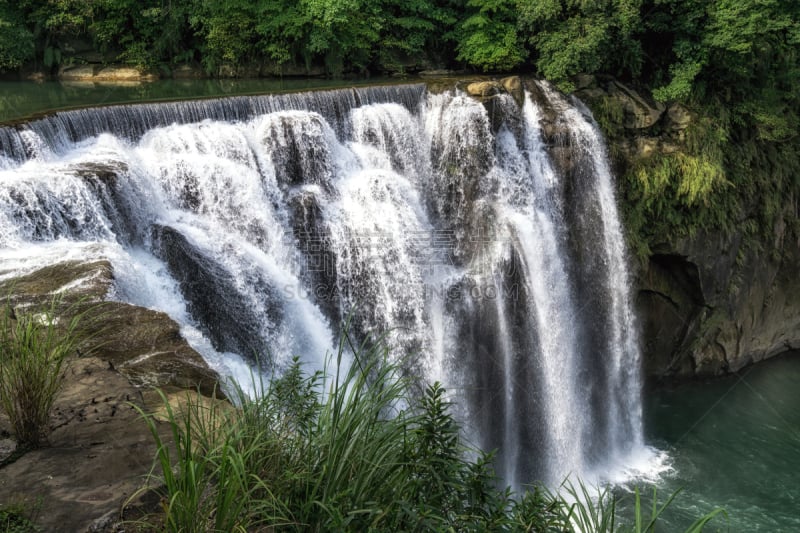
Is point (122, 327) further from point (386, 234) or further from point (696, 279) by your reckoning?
point (696, 279)

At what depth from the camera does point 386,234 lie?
8734mm

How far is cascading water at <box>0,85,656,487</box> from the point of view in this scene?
704 cm

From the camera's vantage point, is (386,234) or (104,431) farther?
(386,234)

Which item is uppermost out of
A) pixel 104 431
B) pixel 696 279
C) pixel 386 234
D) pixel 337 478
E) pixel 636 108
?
pixel 636 108

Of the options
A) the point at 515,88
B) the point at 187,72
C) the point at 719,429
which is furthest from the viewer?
the point at 187,72

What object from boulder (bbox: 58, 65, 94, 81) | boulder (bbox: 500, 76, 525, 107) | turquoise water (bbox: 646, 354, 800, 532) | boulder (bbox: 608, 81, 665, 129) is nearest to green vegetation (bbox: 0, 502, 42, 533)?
turquoise water (bbox: 646, 354, 800, 532)

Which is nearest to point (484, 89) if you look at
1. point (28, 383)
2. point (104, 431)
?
point (104, 431)

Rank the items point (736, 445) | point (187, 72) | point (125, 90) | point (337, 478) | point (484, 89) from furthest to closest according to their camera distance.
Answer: point (187, 72), point (125, 90), point (736, 445), point (484, 89), point (337, 478)

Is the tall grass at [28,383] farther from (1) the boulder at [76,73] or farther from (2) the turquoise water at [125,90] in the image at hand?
(1) the boulder at [76,73]

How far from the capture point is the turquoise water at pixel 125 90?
11.9m

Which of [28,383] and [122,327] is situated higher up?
[28,383]

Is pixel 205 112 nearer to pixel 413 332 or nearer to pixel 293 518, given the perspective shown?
pixel 413 332

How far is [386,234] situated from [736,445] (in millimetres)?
7391

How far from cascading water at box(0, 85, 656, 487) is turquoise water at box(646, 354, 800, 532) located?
3.11 feet
